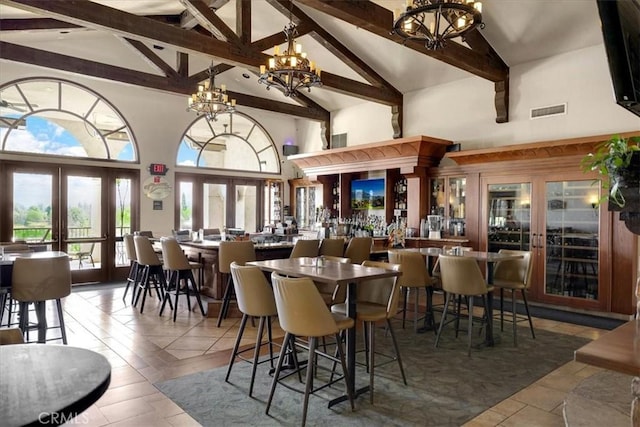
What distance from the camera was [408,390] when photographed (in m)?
3.32

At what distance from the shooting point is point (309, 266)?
3.55 meters

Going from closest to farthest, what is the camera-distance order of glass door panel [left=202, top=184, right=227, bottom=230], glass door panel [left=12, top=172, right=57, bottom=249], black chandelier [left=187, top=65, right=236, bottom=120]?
1. black chandelier [left=187, top=65, right=236, bottom=120]
2. glass door panel [left=12, top=172, right=57, bottom=249]
3. glass door panel [left=202, top=184, right=227, bottom=230]

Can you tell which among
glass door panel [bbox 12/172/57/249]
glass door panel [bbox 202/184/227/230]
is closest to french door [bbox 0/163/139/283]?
glass door panel [bbox 12/172/57/249]

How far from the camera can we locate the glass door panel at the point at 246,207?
34.7 ft

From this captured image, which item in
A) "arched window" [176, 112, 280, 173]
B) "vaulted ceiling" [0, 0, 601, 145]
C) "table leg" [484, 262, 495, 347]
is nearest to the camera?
"table leg" [484, 262, 495, 347]

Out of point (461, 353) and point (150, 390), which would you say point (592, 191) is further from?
point (150, 390)

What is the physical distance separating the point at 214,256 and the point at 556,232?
17.0ft

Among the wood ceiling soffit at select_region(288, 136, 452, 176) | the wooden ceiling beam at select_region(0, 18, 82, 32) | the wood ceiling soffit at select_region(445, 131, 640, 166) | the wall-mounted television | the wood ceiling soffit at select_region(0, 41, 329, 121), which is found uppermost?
the wooden ceiling beam at select_region(0, 18, 82, 32)

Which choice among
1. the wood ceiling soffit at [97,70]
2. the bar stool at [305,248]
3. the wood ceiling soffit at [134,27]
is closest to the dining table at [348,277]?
the bar stool at [305,248]

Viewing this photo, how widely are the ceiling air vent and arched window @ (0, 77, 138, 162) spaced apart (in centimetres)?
769

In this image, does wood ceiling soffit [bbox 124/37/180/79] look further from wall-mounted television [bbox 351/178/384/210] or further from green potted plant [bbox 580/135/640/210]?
green potted plant [bbox 580/135/640/210]

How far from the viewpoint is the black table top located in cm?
109

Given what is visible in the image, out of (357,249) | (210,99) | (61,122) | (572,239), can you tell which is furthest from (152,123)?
(572,239)

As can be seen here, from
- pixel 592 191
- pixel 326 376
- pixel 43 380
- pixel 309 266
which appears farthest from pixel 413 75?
pixel 43 380
